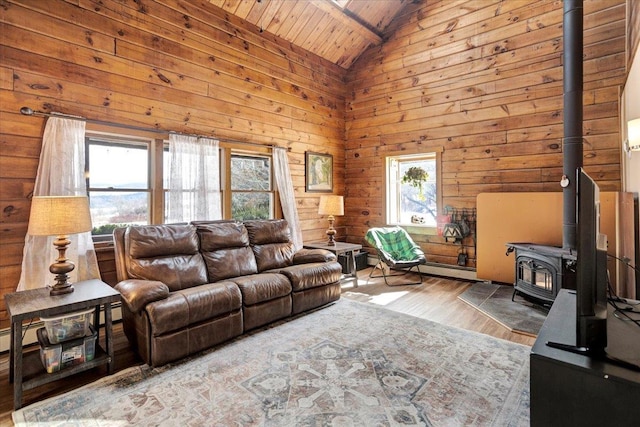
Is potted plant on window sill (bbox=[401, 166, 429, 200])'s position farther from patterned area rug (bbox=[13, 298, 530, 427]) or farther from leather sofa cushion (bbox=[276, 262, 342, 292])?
patterned area rug (bbox=[13, 298, 530, 427])

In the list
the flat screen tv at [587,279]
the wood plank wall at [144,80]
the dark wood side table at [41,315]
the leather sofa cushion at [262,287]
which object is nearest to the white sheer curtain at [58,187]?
the wood plank wall at [144,80]

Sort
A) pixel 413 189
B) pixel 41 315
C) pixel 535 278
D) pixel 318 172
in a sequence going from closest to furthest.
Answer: pixel 41 315, pixel 535 278, pixel 413 189, pixel 318 172

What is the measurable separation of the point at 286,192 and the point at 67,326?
3.19m

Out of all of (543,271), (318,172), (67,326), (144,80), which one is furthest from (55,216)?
(543,271)

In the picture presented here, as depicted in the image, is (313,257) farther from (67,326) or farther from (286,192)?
(67,326)

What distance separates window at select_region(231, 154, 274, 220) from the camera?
4.57m

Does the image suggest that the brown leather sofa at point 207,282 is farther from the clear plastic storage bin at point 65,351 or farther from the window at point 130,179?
the window at point 130,179

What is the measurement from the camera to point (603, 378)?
108 cm

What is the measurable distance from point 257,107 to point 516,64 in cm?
359

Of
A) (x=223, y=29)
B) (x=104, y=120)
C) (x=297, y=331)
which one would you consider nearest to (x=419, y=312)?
(x=297, y=331)

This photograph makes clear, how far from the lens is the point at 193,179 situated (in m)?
3.93

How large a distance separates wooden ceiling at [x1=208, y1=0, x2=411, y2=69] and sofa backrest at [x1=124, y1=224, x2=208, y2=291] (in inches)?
119


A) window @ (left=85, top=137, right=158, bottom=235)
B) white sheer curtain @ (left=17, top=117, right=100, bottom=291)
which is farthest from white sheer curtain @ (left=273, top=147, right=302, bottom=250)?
white sheer curtain @ (left=17, top=117, right=100, bottom=291)

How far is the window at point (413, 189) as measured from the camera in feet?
17.6
